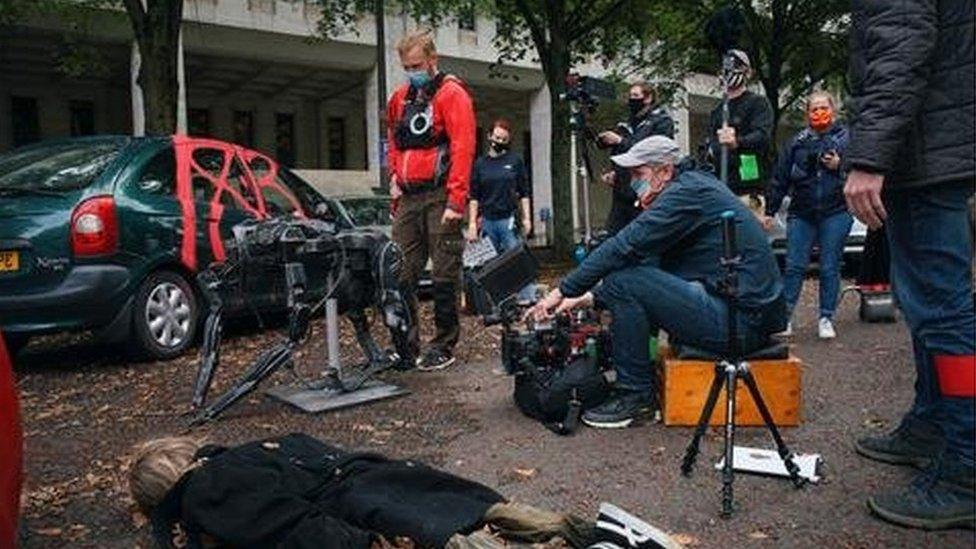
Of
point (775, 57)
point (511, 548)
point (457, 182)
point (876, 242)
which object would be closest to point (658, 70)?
point (775, 57)

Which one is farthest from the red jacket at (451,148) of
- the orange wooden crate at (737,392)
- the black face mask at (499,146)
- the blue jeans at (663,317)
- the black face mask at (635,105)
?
the black face mask at (499,146)

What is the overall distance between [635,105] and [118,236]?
3.81 meters

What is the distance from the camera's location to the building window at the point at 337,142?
3500 cm

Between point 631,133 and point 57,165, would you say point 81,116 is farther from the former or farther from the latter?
point 631,133

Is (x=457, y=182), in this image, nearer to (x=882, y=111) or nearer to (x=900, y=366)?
(x=900, y=366)

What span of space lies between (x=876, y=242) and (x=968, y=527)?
4.84 m

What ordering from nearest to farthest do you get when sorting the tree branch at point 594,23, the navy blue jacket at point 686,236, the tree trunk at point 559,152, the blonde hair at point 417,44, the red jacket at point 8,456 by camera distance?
the red jacket at point 8,456 → the navy blue jacket at point 686,236 → the blonde hair at point 417,44 → the tree trunk at point 559,152 → the tree branch at point 594,23

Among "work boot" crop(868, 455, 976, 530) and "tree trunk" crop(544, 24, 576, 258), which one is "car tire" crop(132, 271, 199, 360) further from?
"tree trunk" crop(544, 24, 576, 258)

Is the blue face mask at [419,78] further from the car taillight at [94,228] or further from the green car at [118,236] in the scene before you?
the car taillight at [94,228]

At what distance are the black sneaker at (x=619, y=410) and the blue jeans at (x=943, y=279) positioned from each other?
69.6 inches

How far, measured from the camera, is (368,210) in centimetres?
1278

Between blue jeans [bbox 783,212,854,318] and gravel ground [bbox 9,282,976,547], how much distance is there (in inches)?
15.7

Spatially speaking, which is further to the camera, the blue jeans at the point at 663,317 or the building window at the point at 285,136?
the building window at the point at 285,136

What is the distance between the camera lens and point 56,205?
697 cm
